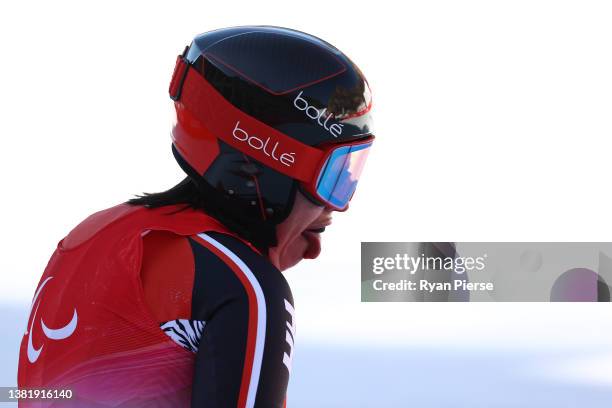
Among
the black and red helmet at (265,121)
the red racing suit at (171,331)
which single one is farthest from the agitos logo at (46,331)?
the black and red helmet at (265,121)

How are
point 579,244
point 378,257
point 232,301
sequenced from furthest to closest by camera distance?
point 579,244 → point 378,257 → point 232,301

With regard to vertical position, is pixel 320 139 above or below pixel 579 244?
below

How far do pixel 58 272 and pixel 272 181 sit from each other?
383 mm

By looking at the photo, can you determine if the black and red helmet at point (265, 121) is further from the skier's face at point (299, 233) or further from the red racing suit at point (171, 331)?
the red racing suit at point (171, 331)

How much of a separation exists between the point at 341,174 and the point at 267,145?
0.16 metres

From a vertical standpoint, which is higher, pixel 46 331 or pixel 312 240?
pixel 312 240

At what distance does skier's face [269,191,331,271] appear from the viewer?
178 cm

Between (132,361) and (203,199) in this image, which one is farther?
(203,199)

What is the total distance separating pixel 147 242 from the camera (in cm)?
154

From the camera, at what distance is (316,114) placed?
173 cm

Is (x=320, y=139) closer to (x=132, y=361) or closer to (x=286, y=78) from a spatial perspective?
(x=286, y=78)

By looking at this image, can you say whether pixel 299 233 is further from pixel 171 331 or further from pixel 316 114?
pixel 171 331

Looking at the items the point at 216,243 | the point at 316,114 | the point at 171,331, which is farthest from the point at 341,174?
the point at 171,331

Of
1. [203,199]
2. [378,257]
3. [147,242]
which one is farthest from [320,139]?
[378,257]
